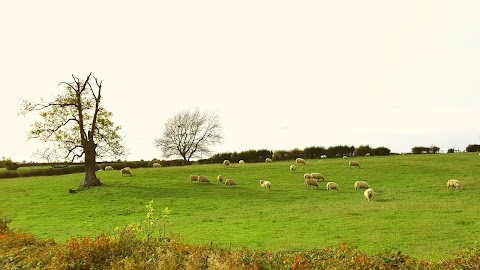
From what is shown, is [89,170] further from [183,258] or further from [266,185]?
[183,258]

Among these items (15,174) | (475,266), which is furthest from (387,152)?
(475,266)

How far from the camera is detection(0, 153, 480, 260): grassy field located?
774 inches

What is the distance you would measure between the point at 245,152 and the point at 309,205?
43.3 metres

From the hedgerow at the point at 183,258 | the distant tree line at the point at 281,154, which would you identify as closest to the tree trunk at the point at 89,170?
the distant tree line at the point at 281,154

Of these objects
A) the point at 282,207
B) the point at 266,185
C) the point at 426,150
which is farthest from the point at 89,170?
the point at 426,150

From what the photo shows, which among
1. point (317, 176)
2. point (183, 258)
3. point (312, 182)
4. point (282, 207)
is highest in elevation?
point (317, 176)

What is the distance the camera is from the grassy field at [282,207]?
19672mm

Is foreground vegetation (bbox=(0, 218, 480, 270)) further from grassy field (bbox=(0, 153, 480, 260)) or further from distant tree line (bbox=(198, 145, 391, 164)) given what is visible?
distant tree line (bbox=(198, 145, 391, 164))

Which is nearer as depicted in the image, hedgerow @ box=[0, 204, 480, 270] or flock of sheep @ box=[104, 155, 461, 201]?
hedgerow @ box=[0, 204, 480, 270]

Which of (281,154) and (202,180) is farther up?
(281,154)

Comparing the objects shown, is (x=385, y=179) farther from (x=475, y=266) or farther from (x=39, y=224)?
(x=475, y=266)

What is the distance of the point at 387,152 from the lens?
78375 mm

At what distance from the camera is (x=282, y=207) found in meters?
31.1

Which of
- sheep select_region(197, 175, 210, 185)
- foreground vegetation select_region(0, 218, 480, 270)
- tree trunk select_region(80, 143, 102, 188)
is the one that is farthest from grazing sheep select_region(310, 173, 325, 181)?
foreground vegetation select_region(0, 218, 480, 270)
